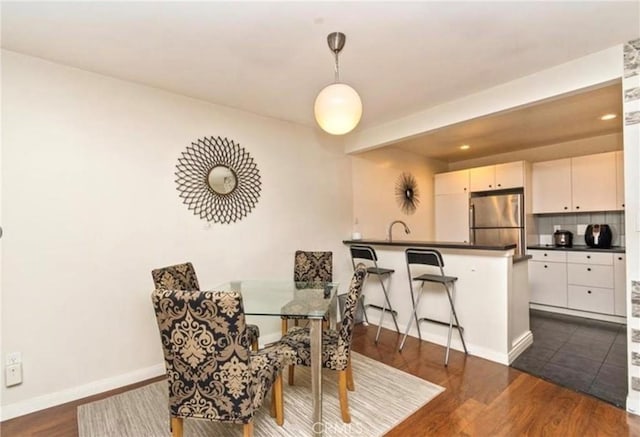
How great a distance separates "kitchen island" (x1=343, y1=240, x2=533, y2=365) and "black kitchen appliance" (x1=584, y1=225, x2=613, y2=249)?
5.86 ft

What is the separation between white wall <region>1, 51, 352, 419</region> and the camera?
214 cm

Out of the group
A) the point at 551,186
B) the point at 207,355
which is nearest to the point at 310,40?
the point at 207,355

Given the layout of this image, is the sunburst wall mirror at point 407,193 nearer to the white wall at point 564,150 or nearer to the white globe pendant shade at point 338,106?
the white wall at point 564,150

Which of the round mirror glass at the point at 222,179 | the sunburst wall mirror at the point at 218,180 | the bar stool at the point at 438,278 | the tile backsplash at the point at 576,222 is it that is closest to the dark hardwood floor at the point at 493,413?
the bar stool at the point at 438,278

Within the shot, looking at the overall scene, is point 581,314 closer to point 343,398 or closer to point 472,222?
point 472,222

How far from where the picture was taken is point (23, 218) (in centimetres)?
215

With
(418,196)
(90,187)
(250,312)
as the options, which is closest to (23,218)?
(90,187)

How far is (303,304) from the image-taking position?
210 centimetres

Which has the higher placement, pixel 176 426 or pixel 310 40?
pixel 310 40

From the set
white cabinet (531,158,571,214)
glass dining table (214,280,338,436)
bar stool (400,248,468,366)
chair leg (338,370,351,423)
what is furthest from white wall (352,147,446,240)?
chair leg (338,370,351,423)

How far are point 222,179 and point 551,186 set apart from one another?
4.46 m

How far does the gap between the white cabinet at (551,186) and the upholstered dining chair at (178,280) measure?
4.41 meters

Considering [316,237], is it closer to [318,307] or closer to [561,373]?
[318,307]

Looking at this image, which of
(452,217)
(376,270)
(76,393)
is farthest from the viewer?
(452,217)
